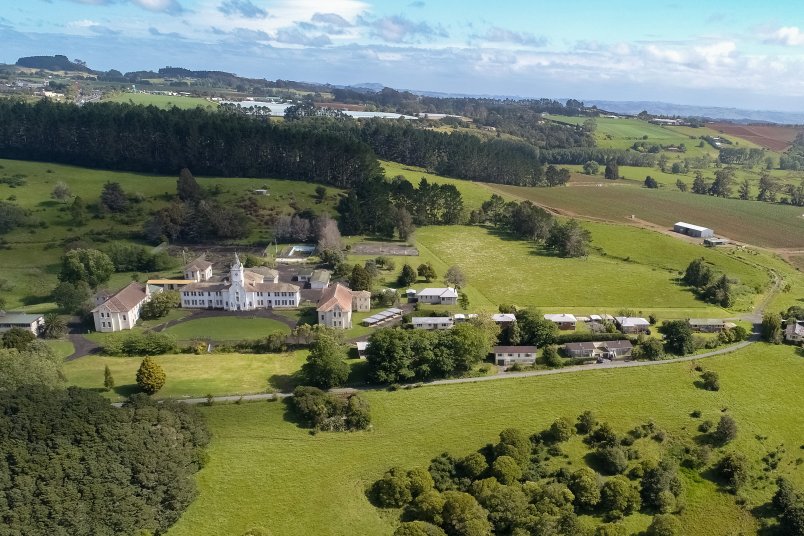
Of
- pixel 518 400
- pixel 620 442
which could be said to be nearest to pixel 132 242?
pixel 518 400

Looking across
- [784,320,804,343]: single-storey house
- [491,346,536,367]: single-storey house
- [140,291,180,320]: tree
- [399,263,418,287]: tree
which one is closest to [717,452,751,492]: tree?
[491,346,536,367]: single-storey house

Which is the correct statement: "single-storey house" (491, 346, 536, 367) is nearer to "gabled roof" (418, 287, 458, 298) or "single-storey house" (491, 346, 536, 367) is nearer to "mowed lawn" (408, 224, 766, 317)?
"mowed lawn" (408, 224, 766, 317)

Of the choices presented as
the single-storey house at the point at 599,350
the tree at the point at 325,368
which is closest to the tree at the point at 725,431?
the single-storey house at the point at 599,350

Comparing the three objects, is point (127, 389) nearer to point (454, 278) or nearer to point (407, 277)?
point (407, 277)

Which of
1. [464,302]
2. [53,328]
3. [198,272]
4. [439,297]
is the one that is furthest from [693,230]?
[53,328]

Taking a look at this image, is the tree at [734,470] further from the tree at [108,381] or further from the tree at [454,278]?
the tree at [108,381]
